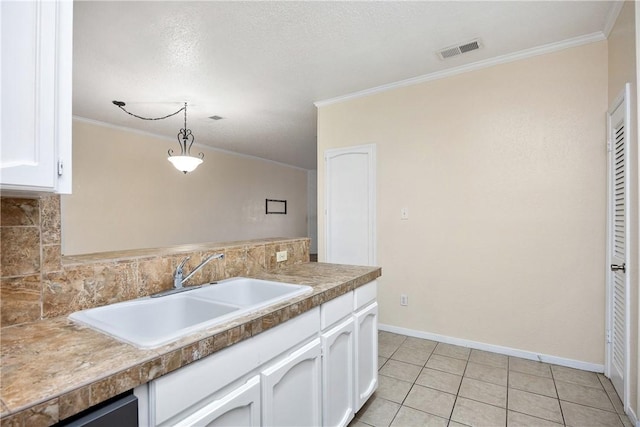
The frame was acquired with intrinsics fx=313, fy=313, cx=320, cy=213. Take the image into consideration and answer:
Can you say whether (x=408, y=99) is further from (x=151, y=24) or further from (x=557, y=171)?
(x=151, y=24)

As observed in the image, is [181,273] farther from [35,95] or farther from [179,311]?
[35,95]

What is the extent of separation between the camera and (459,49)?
2.63 m

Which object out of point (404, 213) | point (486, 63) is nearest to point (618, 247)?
point (404, 213)

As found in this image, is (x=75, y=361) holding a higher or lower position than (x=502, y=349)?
higher

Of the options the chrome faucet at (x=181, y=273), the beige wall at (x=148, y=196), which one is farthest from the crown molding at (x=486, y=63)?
the beige wall at (x=148, y=196)

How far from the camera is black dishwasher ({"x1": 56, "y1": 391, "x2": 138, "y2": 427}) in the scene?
26.5 inches

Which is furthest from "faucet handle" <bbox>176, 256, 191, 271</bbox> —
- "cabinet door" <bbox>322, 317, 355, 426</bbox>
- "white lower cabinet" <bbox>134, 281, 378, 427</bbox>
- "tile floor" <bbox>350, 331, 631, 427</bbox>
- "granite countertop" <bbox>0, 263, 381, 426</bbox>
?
"tile floor" <bbox>350, 331, 631, 427</bbox>

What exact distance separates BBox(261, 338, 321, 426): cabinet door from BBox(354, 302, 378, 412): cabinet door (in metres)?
0.41

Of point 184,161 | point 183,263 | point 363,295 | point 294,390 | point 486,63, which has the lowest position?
point 294,390

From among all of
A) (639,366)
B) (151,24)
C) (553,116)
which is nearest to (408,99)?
(553,116)

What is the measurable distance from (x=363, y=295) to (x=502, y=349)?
177cm

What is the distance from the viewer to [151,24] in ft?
7.57

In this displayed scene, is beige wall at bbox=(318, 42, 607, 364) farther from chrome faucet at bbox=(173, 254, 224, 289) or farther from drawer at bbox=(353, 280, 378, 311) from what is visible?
chrome faucet at bbox=(173, 254, 224, 289)

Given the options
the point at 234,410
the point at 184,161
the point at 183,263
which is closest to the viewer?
the point at 234,410
